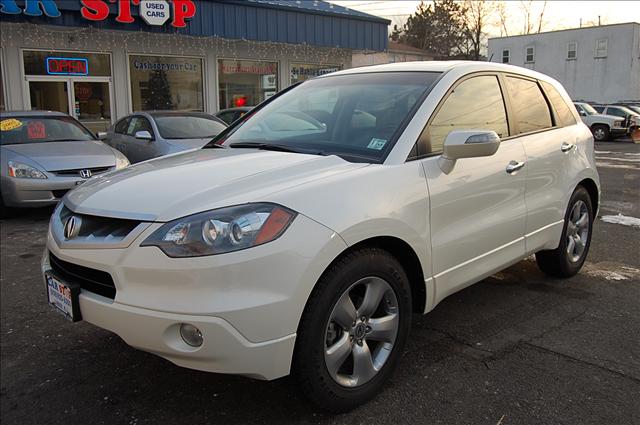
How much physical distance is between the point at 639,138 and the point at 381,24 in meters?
8.15

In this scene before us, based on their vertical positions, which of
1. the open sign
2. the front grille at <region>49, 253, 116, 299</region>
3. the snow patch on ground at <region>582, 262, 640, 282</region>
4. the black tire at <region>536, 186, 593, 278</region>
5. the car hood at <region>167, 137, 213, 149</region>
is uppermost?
the open sign

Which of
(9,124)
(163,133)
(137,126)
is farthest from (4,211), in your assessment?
(137,126)

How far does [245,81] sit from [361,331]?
50.2 feet

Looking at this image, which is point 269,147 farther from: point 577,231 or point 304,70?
point 304,70

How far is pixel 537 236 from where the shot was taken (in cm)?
401

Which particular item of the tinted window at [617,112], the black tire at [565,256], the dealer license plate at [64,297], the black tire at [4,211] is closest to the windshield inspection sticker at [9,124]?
the black tire at [4,211]

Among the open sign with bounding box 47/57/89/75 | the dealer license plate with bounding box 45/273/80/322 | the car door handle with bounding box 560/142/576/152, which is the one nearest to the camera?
the dealer license plate with bounding box 45/273/80/322

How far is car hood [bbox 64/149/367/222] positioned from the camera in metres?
2.43

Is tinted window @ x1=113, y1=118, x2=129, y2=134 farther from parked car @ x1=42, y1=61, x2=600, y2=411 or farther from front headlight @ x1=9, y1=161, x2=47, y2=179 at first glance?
parked car @ x1=42, y1=61, x2=600, y2=411

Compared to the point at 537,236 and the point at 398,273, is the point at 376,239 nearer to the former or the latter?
the point at 398,273

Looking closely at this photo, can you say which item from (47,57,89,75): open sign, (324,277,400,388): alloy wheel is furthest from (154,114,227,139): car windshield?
(324,277,400,388): alloy wheel

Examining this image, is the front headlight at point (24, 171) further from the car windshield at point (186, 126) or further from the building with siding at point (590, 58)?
the building with siding at point (590, 58)

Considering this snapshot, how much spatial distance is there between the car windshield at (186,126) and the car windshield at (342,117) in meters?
5.52

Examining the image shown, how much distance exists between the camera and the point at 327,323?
249 centimetres
